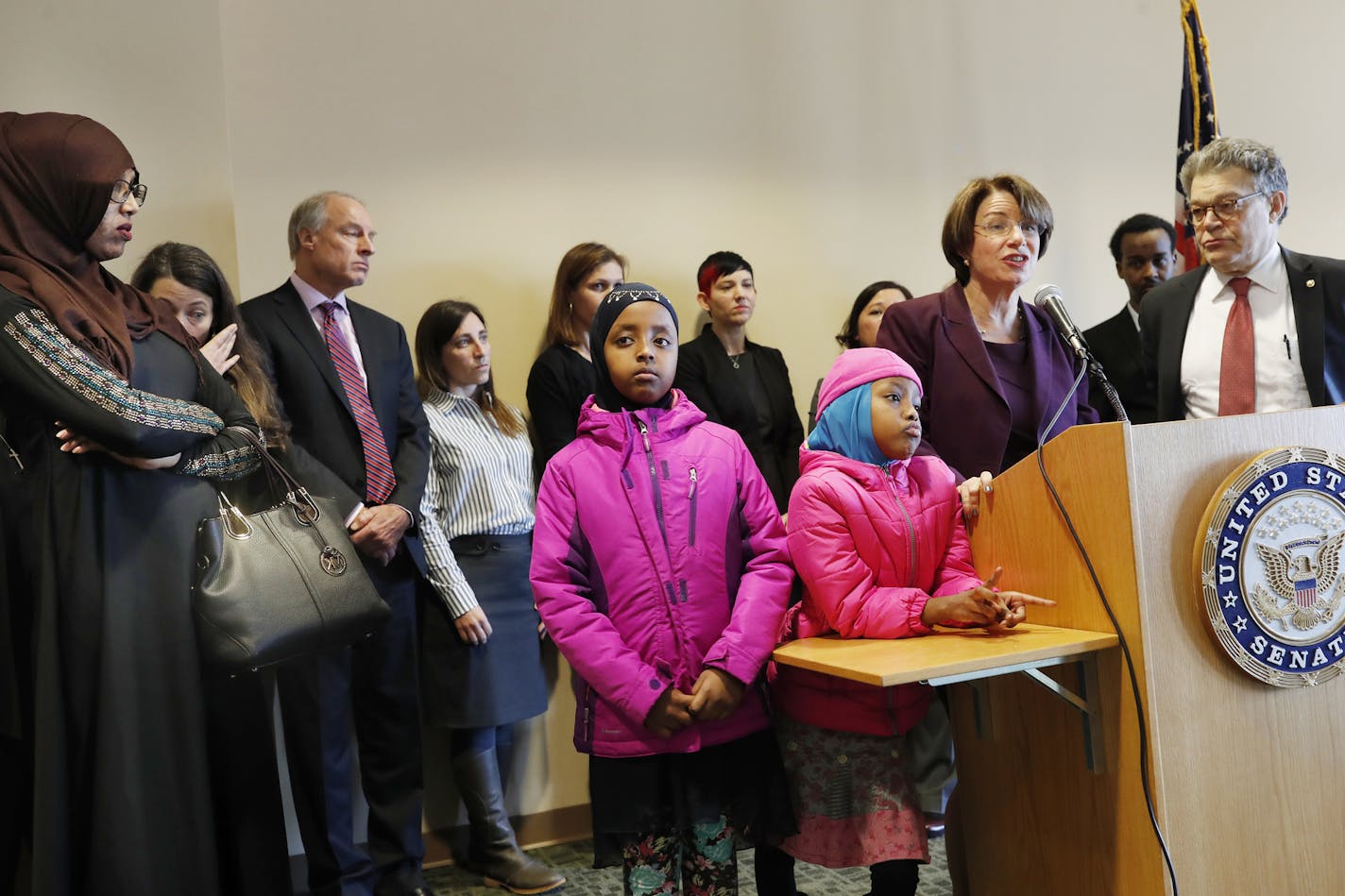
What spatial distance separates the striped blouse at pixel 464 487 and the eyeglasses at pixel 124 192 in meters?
1.17

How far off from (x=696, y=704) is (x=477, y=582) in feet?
4.85

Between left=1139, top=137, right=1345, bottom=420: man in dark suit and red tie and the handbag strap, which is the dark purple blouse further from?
the handbag strap

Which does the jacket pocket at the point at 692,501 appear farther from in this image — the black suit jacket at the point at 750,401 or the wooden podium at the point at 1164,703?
the black suit jacket at the point at 750,401

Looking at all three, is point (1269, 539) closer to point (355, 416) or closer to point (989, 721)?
point (989, 721)

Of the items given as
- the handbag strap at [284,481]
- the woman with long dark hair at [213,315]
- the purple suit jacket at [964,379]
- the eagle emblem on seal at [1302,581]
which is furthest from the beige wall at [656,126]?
the eagle emblem on seal at [1302,581]

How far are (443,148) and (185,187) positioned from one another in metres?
0.79

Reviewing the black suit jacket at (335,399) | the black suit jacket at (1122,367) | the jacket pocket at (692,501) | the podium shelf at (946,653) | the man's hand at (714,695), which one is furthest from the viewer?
the black suit jacket at (1122,367)

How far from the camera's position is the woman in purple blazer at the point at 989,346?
2521mm

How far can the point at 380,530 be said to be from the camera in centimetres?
295

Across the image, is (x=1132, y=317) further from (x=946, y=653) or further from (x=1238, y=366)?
(x=946, y=653)

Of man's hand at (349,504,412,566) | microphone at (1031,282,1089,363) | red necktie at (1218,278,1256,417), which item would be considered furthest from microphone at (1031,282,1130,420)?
man's hand at (349,504,412,566)

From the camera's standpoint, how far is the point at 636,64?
12.8ft

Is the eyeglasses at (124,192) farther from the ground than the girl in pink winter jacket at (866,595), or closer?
farther from the ground

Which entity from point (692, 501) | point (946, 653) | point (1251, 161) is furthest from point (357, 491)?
point (1251, 161)
